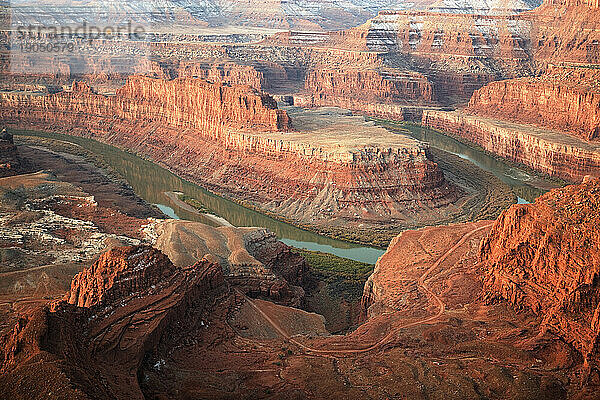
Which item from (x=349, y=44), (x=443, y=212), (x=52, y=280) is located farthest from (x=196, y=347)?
(x=349, y=44)

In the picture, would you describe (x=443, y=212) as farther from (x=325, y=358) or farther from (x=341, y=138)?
(x=325, y=358)

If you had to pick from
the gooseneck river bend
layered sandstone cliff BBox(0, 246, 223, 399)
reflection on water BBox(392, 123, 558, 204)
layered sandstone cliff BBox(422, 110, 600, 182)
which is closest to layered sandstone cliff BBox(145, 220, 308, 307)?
layered sandstone cliff BBox(0, 246, 223, 399)

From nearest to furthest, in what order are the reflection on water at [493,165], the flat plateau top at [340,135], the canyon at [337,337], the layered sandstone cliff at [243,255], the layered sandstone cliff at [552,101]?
the canyon at [337,337]
the layered sandstone cliff at [243,255]
the flat plateau top at [340,135]
the reflection on water at [493,165]
the layered sandstone cliff at [552,101]

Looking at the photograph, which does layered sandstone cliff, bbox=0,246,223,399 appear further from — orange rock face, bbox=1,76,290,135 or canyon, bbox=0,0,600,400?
orange rock face, bbox=1,76,290,135

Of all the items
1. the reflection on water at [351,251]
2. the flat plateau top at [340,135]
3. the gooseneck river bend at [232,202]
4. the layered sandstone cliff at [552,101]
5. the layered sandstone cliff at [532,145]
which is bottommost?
the reflection on water at [351,251]

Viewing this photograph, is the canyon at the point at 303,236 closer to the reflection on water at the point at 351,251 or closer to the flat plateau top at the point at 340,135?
the reflection on water at the point at 351,251

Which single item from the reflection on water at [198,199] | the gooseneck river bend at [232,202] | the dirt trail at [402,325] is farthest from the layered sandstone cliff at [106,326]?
the gooseneck river bend at [232,202]

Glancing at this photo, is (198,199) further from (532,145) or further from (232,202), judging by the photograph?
(532,145)
